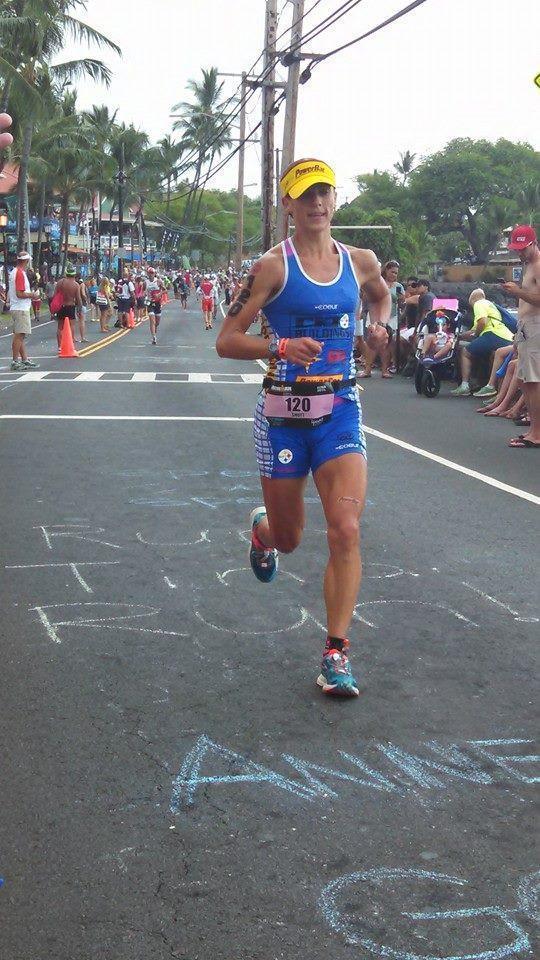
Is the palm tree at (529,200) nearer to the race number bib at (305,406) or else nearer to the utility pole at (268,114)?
the utility pole at (268,114)

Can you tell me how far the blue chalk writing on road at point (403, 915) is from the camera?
8.64 ft

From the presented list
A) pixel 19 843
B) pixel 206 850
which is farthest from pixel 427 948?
pixel 19 843

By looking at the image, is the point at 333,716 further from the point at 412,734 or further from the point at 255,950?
the point at 255,950

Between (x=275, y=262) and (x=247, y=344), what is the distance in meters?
0.34

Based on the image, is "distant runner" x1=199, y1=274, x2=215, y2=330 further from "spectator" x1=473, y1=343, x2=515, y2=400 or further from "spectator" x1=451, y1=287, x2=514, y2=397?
"spectator" x1=473, y1=343, x2=515, y2=400

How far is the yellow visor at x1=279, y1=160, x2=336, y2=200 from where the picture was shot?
4516mm

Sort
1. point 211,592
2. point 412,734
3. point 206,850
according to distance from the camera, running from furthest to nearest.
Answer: point 211,592 → point 412,734 → point 206,850

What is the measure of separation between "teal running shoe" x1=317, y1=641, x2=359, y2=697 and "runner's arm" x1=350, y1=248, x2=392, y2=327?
1514mm

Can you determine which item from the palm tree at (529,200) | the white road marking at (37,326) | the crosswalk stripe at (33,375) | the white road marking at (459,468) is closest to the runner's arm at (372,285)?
the white road marking at (459,468)

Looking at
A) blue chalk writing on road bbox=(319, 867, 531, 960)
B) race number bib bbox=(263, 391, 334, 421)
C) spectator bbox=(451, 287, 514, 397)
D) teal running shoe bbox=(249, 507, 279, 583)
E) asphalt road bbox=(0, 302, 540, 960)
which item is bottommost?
asphalt road bbox=(0, 302, 540, 960)

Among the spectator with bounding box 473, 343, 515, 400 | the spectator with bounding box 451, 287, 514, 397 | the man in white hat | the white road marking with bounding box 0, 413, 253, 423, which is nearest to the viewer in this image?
the white road marking with bounding box 0, 413, 253, 423

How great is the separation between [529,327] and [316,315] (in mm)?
7049

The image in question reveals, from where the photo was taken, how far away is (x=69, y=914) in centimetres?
279

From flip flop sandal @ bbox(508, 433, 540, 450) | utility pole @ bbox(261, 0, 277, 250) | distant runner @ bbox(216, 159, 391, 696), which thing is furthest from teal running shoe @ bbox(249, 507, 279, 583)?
utility pole @ bbox(261, 0, 277, 250)
